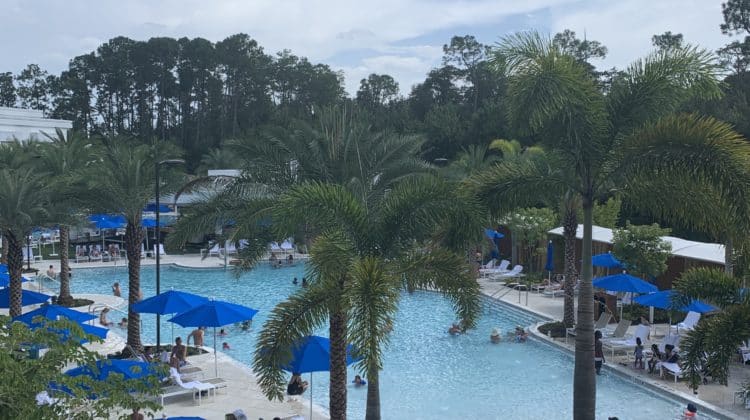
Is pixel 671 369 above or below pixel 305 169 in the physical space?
below

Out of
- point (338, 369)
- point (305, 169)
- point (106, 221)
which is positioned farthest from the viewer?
point (106, 221)

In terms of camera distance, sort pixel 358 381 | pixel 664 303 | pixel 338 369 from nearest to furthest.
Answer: pixel 338 369
pixel 358 381
pixel 664 303

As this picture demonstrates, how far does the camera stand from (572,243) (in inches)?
814

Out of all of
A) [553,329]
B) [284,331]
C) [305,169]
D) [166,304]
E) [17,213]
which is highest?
[305,169]

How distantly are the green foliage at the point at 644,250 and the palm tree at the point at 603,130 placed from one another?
950cm

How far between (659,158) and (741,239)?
1696 millimetres

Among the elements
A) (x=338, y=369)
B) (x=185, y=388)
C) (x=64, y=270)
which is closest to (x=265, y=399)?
(x=185, y=388)

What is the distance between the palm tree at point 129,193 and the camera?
18.8 meters

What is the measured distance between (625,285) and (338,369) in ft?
37.0

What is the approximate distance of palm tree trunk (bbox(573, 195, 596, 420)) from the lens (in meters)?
12.3

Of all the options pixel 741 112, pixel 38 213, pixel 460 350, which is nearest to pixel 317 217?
pixel 460 350

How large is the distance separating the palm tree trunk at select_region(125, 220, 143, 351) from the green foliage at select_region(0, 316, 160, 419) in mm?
11193

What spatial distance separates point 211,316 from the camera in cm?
1675

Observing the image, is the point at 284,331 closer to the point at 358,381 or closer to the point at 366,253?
the point at 366,253
